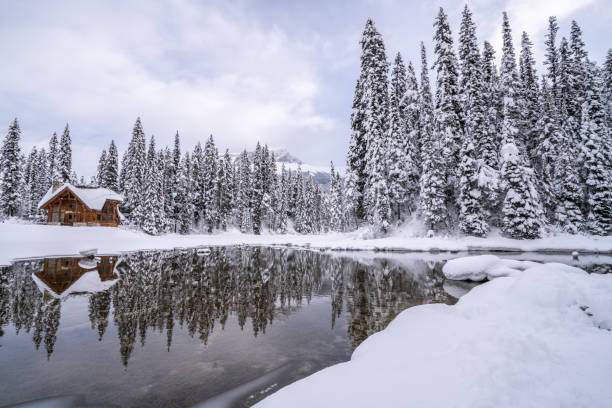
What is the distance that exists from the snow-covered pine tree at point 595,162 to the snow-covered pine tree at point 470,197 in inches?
375

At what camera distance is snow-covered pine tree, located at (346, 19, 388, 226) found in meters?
31.9

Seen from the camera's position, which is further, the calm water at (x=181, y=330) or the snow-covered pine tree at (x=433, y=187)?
the snow-covered pine tree at (x=433, y=187)

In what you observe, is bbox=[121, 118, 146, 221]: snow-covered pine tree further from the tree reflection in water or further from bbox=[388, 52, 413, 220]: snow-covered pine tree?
bbox=[388, 52, 413, 220]: snow-covered pine tree

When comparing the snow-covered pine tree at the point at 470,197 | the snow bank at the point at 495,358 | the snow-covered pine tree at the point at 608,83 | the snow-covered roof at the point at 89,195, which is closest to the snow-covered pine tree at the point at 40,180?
the snow-covered roof at the point at 89,195

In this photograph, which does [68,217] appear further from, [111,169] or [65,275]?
[65,275]

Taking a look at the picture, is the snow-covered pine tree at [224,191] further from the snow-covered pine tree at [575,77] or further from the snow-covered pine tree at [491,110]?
the snow-covered pine tree at [575,77]

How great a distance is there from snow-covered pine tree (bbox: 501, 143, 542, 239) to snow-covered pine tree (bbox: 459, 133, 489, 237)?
2065 mm

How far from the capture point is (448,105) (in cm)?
2956

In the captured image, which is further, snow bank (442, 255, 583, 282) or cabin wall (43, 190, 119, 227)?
cabin wall (43, 190, 119, 227)

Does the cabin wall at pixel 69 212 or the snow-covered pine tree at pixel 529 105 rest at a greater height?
the snow-covered pine tree at pixel 529 105

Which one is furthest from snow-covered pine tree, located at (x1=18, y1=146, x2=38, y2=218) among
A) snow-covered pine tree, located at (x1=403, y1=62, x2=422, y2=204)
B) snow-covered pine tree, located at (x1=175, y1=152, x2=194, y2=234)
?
→ snow-covered pine tree, located at (x1=403, y1=62, x2=422, y2=204)

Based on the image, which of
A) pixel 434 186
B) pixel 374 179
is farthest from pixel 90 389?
pixel 434 186

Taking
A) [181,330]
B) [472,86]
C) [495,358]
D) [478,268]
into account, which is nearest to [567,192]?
[472,86]

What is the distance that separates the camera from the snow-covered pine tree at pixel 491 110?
28922mm
